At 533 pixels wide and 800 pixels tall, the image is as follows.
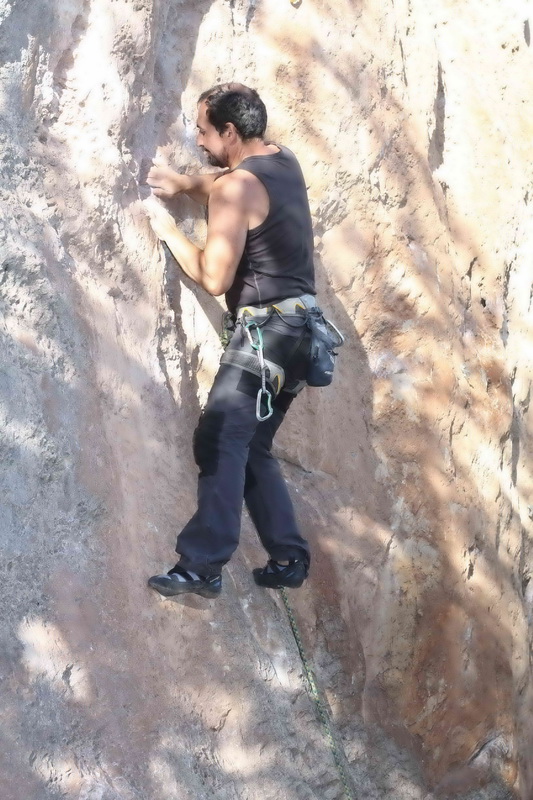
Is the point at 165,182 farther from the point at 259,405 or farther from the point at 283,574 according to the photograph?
the point at 283,574

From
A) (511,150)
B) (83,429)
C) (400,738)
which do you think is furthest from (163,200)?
(400,738)

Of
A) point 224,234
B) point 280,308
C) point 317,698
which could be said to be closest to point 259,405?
point 280,308

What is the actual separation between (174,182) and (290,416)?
3.69ft

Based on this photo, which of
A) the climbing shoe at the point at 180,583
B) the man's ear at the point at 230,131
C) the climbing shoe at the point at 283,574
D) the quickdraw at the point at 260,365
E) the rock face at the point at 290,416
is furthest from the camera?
the climbing shoe at the point at 283,574

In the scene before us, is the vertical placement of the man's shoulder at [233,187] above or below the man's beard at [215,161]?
below

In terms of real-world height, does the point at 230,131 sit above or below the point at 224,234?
above

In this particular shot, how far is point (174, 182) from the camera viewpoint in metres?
3.54

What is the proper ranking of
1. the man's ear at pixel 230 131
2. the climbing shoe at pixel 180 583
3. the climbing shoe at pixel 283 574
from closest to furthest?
the climbing shoe at pixel 180 583
the man's ear at pixel 230 131
the climbing shoe at pixel 283 574

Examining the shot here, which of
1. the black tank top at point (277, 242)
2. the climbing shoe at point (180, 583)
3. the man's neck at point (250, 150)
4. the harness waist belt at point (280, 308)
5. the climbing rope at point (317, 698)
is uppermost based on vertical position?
the man's neck at point (250, 150)

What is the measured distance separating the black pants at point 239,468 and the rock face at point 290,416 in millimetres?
157

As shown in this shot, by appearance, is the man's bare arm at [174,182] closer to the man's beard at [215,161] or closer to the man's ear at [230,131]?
the man's beard at [215,161]

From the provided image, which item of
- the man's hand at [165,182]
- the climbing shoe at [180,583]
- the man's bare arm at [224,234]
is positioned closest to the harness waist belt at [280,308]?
the man's bare arm at [224,234]

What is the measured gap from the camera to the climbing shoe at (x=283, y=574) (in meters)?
3.57

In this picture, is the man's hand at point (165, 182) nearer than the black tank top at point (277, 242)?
No
